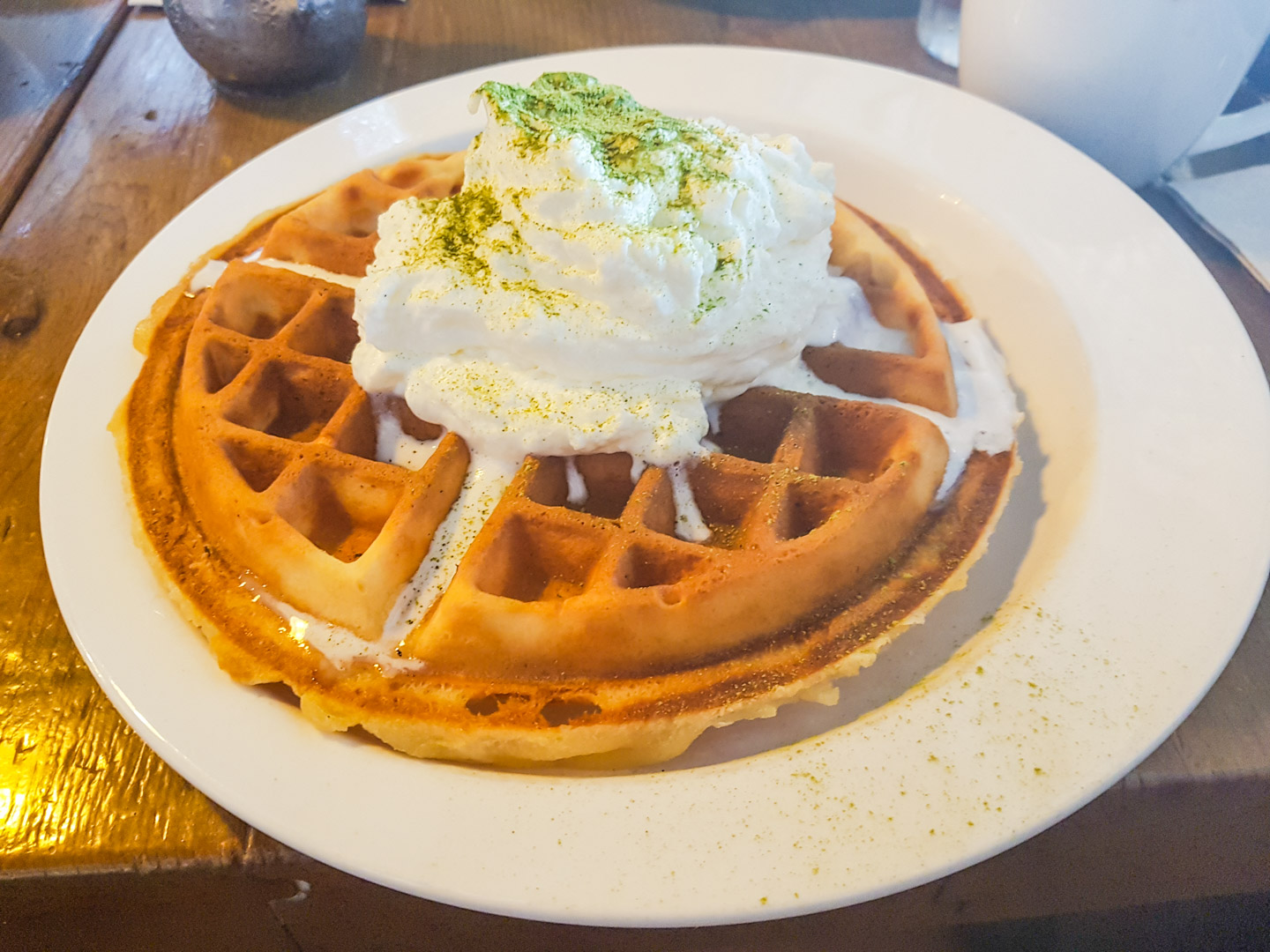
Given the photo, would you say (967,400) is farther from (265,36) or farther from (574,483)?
(265,36)

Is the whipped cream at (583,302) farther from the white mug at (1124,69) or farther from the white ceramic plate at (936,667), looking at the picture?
the white mug at (1124,69)

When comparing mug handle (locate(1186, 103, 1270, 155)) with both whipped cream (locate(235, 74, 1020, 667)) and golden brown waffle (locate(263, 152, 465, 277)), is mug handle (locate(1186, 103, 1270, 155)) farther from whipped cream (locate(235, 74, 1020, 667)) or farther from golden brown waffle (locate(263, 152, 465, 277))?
golden brown waffle (locate(263, 152, 465, 277))

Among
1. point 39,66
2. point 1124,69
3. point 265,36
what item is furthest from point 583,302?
point 39,66

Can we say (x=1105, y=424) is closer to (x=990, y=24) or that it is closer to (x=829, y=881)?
(x=829, y=881)

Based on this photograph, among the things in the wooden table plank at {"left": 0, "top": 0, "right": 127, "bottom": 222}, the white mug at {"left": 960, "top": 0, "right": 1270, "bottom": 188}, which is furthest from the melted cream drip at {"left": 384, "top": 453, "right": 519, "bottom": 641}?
the wooden table plank at {"left": 0, "top": 0, "right": 127, "bottom": 222}

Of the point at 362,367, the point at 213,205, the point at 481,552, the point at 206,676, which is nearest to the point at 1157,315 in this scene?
the point at 481,552

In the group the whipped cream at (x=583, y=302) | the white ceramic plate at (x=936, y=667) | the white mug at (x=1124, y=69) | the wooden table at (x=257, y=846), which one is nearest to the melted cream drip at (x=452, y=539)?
the whipped cream at (x=583, y=302)
